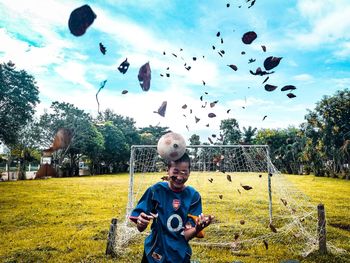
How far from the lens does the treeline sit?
33.0 m

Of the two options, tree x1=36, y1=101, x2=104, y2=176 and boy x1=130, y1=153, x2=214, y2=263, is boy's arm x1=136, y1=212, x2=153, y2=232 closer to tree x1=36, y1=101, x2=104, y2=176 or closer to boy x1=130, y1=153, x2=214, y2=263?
boy x1=130, y1=153, x2=214, y2=263

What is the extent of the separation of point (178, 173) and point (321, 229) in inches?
229

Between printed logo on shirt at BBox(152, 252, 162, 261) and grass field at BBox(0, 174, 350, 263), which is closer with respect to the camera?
printed logo on shirt at BBox(152, 252, 162, 261)

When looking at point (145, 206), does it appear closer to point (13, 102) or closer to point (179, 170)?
point (179, 170)

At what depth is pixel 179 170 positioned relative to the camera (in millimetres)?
2973

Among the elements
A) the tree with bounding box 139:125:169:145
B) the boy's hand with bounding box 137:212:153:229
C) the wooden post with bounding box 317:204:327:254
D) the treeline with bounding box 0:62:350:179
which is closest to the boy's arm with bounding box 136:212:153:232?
the boy's hand with bounding box 137:212:153:229

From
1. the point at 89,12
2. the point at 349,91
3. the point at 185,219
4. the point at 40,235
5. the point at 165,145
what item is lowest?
the point at 40,235

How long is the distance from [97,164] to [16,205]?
40.9 metres

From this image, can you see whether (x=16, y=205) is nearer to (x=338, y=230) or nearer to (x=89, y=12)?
(x=338, y=230)

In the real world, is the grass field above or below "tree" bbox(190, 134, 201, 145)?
below

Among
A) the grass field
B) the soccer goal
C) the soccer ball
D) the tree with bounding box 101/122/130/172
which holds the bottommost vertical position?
the grass field

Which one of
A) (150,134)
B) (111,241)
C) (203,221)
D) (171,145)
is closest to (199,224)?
(203,221)

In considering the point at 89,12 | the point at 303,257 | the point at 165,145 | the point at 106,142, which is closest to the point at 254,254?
the point at 303,257

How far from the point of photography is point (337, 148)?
125 ft
